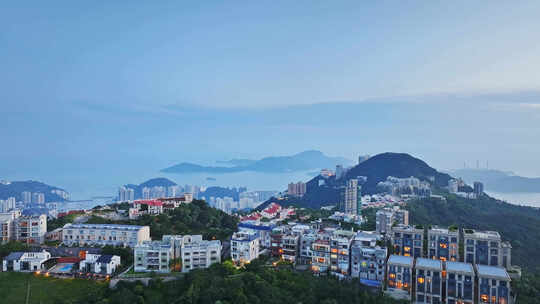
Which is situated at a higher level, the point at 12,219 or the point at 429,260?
the point at 12,219

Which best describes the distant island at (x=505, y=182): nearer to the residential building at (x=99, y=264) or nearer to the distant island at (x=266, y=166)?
the distant island at (x=266, y=166)

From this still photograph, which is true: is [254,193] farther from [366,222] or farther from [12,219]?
[12,219]

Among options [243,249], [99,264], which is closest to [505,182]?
[243,249]

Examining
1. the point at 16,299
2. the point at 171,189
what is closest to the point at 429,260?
the point at 16,299

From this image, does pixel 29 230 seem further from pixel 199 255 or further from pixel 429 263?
pixel 429 263

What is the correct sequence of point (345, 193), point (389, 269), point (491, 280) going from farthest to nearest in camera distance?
point (345, 193), point (389, 269), point (491, 280)
